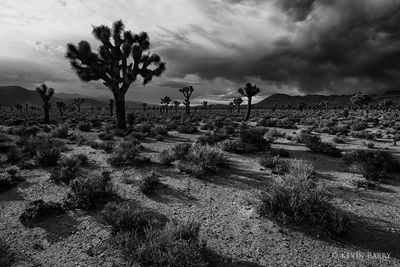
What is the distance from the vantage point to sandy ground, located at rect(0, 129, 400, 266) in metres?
4.00

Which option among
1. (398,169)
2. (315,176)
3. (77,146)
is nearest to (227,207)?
(315,176)

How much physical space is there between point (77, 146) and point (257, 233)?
11081mm

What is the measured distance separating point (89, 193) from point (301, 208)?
16.1 ft

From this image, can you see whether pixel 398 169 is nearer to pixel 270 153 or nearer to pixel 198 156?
pixel 270 153

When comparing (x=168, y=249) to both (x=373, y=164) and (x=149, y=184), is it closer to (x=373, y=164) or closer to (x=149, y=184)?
(x=149, y=184)

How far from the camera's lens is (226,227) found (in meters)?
4.91

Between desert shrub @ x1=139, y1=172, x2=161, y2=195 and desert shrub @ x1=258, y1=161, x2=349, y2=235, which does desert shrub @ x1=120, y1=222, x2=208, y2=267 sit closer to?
desert shrub @ x1=258, y1=161, x2=349, y2=235

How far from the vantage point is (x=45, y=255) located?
418 cm

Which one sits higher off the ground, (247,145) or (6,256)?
(247,145)

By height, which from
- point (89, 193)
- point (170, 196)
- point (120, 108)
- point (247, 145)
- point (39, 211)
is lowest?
point (39, 211)

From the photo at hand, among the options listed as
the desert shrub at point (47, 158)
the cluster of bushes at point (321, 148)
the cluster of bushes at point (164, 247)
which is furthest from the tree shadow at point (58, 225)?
the cluster of bushes at point (321, 148)

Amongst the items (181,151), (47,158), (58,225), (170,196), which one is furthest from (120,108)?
(58,225)

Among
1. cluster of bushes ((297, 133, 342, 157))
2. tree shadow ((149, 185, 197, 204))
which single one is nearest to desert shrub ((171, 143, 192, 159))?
tree shadow ((149, 185, 197, 204))

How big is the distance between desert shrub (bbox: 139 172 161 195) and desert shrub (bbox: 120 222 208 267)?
8.36ft
